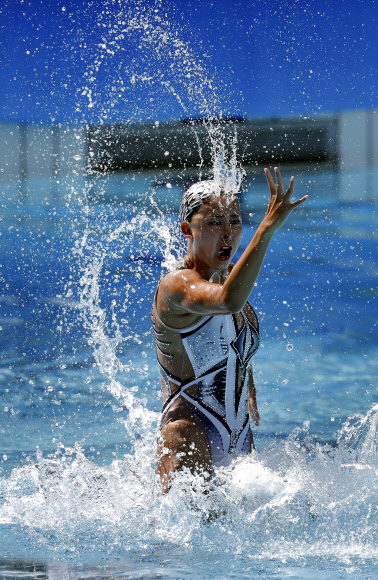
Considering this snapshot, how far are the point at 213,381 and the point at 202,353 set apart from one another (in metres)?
0.17

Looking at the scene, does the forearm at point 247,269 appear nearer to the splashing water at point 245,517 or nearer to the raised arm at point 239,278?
the raised arm at point 239,278

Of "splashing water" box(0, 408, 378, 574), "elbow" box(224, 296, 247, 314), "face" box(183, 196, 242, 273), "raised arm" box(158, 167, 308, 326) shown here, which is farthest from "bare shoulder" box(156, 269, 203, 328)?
"splashing water" box(0, 408, 378, 574)

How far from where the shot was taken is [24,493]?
194 inches

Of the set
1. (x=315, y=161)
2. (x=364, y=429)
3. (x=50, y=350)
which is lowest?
(x=364, y=429)

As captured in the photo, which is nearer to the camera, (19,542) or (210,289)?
(210,289)

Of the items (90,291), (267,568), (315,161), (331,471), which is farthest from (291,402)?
(267,568)

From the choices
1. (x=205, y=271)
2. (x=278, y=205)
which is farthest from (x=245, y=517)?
(x=278, y=205)

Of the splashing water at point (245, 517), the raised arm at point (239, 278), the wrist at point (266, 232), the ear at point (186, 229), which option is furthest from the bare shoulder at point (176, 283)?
the splashing water at point (245, 517)

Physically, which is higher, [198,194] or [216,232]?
[198,194]

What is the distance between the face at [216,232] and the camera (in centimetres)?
358

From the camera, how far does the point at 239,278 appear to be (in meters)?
3.04

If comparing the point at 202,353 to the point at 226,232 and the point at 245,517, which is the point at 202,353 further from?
the point at 245,517

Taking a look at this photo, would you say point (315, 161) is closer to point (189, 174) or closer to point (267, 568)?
point (189, 174)

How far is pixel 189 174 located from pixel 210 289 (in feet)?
43.4
